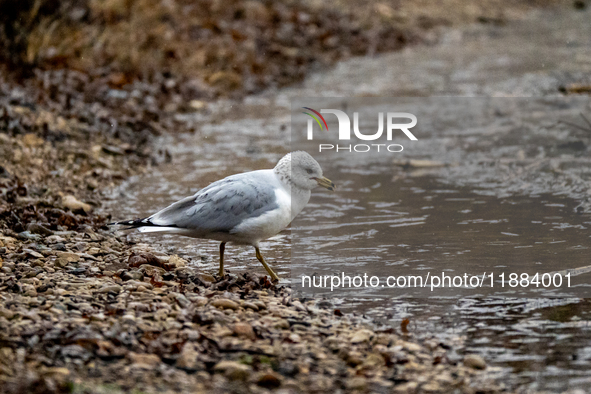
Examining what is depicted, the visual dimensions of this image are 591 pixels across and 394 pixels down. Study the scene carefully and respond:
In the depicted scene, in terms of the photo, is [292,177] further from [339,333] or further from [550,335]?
[550,335]

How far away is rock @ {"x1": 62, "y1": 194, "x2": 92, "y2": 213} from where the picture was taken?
7.01 meters

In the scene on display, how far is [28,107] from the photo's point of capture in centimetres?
967

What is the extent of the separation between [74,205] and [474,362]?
4.44m

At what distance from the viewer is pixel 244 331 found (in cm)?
426

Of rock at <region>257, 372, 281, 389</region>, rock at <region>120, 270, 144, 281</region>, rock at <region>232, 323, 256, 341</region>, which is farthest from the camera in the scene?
rock at <region>120, 270, 144, 281</region>

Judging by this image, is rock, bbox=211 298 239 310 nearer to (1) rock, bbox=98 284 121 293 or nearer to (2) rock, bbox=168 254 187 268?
(1) rock, bbox=98 284 121 293

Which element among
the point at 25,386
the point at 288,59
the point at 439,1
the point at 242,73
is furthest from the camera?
the point at 439,1

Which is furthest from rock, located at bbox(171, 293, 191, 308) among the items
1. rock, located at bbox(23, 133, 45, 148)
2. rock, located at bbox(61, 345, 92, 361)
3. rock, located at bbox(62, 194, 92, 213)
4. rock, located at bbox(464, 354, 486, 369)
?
rock, located at bbox(23, 133, 45, 148)

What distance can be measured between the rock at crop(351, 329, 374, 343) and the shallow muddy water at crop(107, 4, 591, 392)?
0.32 metres

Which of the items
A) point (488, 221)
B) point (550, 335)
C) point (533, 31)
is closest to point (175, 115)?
point (488, 221)

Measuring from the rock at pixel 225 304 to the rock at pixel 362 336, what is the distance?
2.72 ft

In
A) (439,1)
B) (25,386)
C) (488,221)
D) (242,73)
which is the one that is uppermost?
(439,1)

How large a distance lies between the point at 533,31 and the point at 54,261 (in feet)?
64.7

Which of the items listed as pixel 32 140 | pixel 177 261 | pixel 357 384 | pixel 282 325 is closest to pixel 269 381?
pixel 357 384
